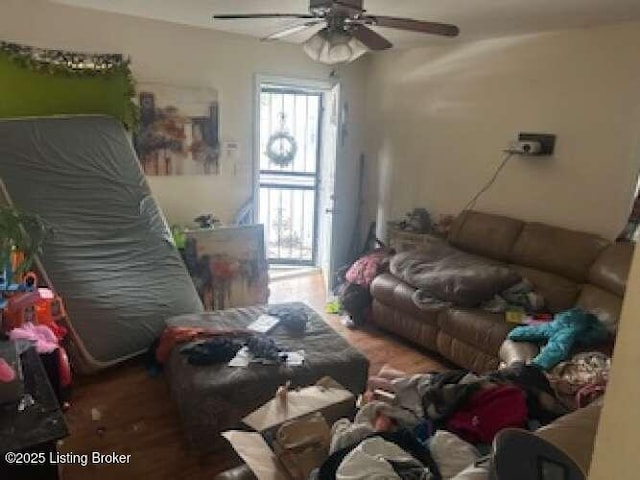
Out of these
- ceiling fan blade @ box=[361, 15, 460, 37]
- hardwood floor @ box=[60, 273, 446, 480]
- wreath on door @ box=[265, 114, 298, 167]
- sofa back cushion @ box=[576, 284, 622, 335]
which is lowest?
hardwood floor @ box=[60, 273, 446, 480]

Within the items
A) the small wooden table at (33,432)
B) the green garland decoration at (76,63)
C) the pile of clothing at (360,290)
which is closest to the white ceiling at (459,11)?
the green garland decoration at (76,63)

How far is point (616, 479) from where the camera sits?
1.90 ft

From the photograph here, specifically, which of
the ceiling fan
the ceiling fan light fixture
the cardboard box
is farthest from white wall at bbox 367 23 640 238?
the cardboard box

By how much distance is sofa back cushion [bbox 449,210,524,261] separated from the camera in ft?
11.5

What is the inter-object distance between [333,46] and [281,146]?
2.91 metres

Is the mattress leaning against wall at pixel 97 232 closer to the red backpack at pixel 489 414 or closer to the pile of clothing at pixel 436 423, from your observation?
the pile of clothing at pixel 436 423

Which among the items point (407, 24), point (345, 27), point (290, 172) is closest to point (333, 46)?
point (345, 27)

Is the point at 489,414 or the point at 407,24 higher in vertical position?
the point at 407,24

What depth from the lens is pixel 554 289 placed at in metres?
3.12

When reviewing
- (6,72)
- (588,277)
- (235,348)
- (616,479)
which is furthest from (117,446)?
(588,277)

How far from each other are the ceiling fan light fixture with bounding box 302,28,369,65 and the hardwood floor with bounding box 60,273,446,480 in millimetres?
2014

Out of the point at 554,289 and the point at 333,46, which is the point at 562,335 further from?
the point at 333,46

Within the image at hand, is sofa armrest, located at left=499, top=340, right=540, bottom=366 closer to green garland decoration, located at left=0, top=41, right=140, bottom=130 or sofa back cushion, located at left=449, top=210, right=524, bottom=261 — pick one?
sofa back cushion, located at left=449, top=210, right=524, bottom=261

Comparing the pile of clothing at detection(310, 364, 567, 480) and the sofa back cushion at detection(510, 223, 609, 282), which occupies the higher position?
the sofa back cushion at detection(510, 223, 609, 282)
